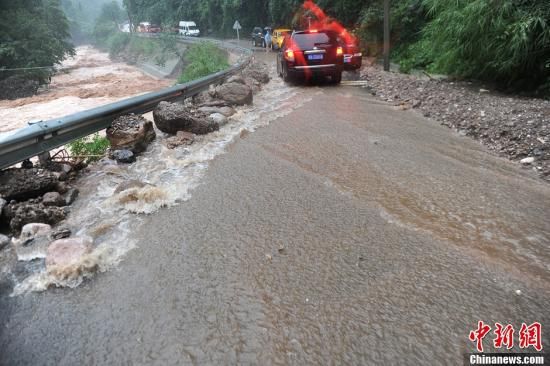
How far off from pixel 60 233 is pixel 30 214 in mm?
466

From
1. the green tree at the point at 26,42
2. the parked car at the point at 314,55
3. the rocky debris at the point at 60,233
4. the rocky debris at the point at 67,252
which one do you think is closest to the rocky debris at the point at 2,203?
the rocky debris at the point at 60,233

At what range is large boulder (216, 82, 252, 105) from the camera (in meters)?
9.14

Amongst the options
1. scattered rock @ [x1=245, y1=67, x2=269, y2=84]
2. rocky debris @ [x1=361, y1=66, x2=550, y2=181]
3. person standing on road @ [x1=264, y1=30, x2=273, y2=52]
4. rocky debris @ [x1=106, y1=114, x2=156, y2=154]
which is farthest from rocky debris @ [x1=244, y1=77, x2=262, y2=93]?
person standing on road @ [x1=264, y1=30, x2=273, y2=52]

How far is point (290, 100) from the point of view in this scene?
10031 mm

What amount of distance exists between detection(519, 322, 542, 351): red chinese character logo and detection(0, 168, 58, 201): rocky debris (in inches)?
177

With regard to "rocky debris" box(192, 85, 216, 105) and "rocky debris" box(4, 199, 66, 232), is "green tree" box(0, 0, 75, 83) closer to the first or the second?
"rocky debris" box(192, 85, 216, 105)

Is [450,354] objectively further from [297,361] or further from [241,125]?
[241,125]

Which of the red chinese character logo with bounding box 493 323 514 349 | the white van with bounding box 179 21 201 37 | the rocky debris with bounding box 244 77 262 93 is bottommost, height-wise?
the red chinese character logo with bounding box 493 323 514 349

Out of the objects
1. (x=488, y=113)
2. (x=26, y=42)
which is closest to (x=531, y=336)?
(x=488, y=113)

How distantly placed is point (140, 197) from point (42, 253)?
3.80ft

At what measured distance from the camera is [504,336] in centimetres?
224

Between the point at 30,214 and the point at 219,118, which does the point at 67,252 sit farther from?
the point at 219,118

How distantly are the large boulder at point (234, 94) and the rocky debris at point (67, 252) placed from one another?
250 inches

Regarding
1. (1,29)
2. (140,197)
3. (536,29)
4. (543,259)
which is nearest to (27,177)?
(140,197)
